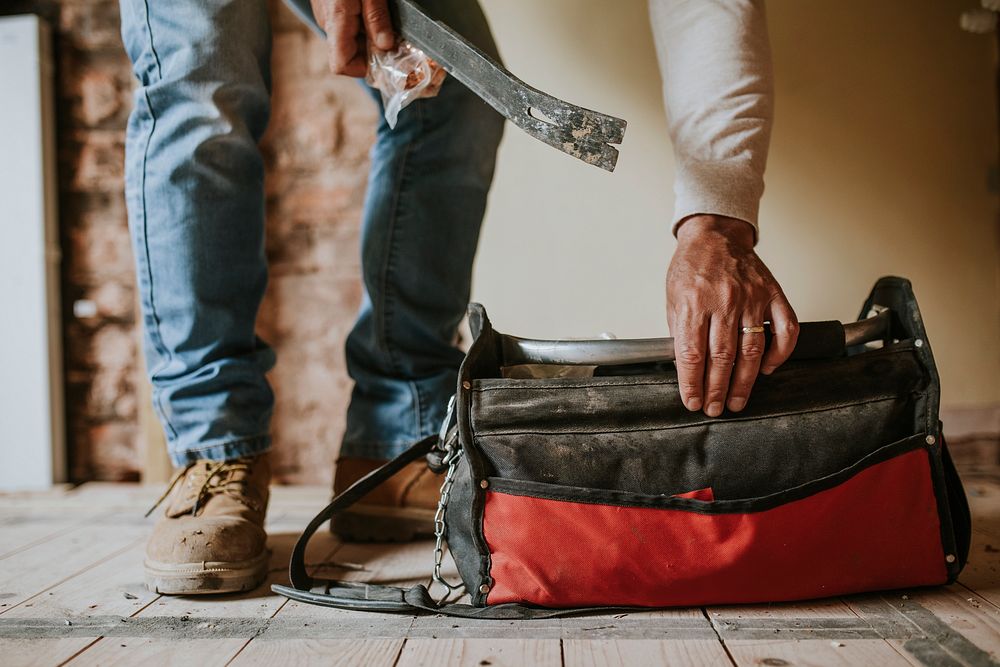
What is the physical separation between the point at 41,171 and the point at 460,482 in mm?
1236

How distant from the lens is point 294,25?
4.70ft

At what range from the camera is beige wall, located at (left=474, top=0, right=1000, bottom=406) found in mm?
1361

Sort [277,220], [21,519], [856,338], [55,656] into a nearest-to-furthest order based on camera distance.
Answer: [55,656], [856,338], [21,519], [277,220]

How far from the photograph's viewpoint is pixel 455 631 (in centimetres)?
67

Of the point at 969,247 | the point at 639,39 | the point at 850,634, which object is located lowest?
the point at 850,634

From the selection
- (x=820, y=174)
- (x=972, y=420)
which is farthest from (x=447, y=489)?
(x=972, y=420)

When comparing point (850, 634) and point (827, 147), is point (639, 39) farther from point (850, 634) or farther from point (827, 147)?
point (850, 634)

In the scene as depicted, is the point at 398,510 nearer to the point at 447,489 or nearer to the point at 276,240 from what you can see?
the point at 447,489

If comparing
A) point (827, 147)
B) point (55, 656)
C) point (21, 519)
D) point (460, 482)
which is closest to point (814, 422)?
point (460, 482)

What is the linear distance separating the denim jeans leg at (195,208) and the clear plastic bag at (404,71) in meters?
0.17

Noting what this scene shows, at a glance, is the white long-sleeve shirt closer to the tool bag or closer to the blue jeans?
the tool bag

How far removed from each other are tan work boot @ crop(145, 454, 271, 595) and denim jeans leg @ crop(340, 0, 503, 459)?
0.21 metres

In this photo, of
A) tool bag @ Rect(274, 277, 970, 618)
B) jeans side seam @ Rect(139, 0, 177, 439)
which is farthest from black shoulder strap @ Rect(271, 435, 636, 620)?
jeans side seam @ Rect(139, 0, 177, 439)

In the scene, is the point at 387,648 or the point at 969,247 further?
the point at 969,247
